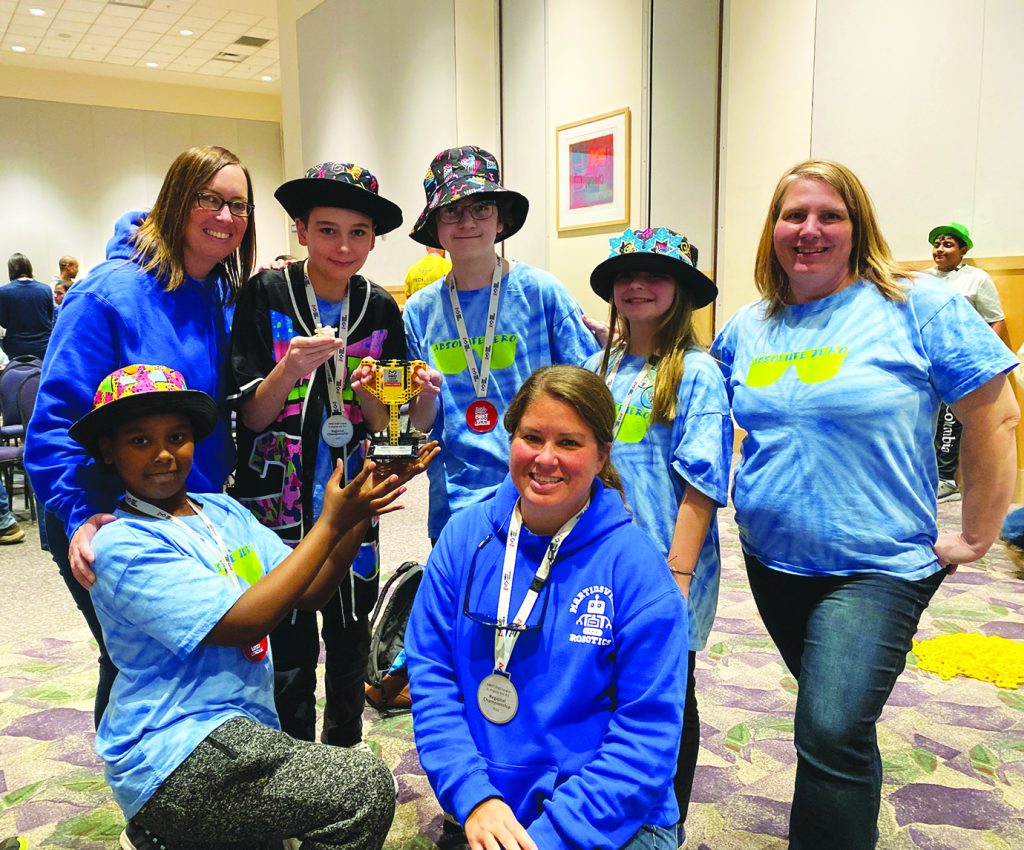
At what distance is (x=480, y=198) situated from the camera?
207 cm

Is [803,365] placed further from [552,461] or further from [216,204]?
[216,204]

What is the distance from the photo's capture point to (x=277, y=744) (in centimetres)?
157

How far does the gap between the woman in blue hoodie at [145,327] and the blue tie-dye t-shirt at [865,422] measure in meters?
1.31

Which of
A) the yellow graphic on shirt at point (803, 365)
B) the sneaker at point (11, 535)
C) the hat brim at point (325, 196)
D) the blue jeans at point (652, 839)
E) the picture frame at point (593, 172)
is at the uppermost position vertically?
the picture frame at point (593, 172)

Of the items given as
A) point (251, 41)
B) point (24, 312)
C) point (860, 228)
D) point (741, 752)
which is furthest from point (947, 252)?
point (251, 41)

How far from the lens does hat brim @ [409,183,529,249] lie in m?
2.04

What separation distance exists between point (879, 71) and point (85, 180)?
13050 mm

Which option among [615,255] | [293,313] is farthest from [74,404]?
[615,255]

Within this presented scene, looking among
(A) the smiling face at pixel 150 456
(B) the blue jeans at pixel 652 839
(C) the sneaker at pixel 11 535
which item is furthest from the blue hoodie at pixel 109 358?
(C) the sneaker at pixel 11 535

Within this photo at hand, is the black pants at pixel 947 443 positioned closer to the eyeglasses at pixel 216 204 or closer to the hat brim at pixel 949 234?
the hat brim at pixel 949 234

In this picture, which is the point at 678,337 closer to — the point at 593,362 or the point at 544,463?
the point at 593,362

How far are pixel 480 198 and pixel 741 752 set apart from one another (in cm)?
195

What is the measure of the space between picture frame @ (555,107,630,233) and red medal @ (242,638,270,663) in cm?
558

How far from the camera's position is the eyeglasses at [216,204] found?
6.20ft
